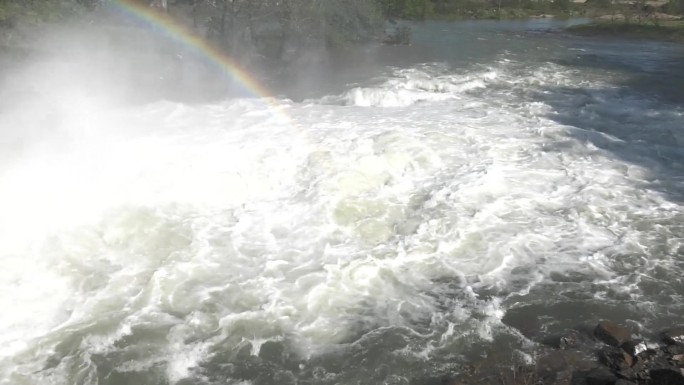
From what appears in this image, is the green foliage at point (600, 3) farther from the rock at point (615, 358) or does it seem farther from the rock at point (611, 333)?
the rock at point (615, 358)

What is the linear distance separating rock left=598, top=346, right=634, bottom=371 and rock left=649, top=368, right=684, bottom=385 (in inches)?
11.1

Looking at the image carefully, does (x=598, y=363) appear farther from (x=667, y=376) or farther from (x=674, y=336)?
(x=674, y=336)

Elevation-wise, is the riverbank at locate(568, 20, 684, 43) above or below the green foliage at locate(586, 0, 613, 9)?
below

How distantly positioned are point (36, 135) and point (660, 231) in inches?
562

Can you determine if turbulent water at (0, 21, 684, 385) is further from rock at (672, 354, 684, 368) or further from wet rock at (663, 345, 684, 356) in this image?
rock at (672, 354, 684, 368)

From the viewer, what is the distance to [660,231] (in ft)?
29.3

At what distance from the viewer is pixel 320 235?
9070 millimetres

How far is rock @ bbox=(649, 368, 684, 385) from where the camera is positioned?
5191 millimetres

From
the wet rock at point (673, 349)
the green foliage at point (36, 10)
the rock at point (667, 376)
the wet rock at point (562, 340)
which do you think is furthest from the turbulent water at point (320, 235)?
the green foliage at point (36, 10)

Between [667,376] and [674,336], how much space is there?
109cm

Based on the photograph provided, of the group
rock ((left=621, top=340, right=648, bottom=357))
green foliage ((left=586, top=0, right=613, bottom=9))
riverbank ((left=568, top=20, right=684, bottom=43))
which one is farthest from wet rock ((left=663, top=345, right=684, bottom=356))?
green foliage ((left=586, top=0, right=613, bottom=9))

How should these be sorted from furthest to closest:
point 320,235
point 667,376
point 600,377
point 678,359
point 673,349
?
point 320,235 < point 673,349 < point 678,359 < point 600,377 < point 667,376

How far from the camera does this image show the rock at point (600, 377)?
214 inches

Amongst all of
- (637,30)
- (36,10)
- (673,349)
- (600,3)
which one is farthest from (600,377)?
(600,3)
